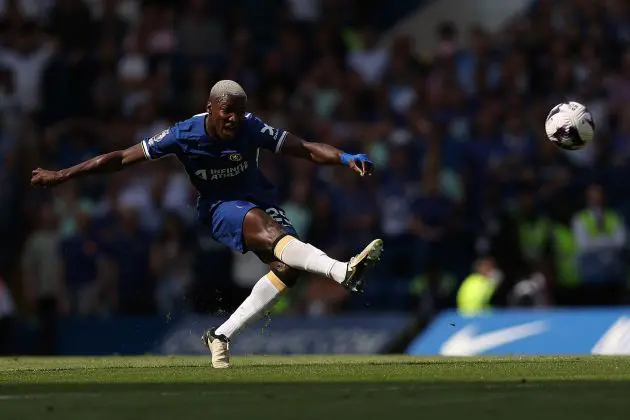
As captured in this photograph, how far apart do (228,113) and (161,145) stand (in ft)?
2.25

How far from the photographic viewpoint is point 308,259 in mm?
12453

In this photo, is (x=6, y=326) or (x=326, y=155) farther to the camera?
(x=6, y=326)

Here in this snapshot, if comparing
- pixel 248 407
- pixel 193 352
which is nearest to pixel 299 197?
pixel 193 352

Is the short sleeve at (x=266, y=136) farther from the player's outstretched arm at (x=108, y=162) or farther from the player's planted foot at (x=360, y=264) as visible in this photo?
the player's planted foot at (x=360, y=264)

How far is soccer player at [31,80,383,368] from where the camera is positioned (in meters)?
12.9

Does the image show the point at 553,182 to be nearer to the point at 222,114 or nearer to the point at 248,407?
the point at 222,114

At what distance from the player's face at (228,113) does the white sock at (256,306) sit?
135cm

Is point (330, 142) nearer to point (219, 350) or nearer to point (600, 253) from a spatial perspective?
point (600, 253)

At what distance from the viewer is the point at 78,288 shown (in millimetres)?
19656

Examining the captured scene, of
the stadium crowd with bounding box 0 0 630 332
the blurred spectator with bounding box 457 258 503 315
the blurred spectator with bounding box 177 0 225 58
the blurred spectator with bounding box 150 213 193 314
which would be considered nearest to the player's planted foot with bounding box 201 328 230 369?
the stadium crowd with bounding box 0 0 630 332

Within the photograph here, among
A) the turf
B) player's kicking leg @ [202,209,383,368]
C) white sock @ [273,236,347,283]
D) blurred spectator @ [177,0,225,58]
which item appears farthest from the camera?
blurred spectator @ [177,0,225,58]

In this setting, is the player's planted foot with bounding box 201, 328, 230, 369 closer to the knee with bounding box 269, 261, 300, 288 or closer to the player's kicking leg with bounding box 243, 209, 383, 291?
the knee with bounding box 269, 261, 300, 288

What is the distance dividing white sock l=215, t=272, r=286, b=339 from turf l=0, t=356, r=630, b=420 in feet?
1.12

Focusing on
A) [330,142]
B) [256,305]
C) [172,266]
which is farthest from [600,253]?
[256,305]
